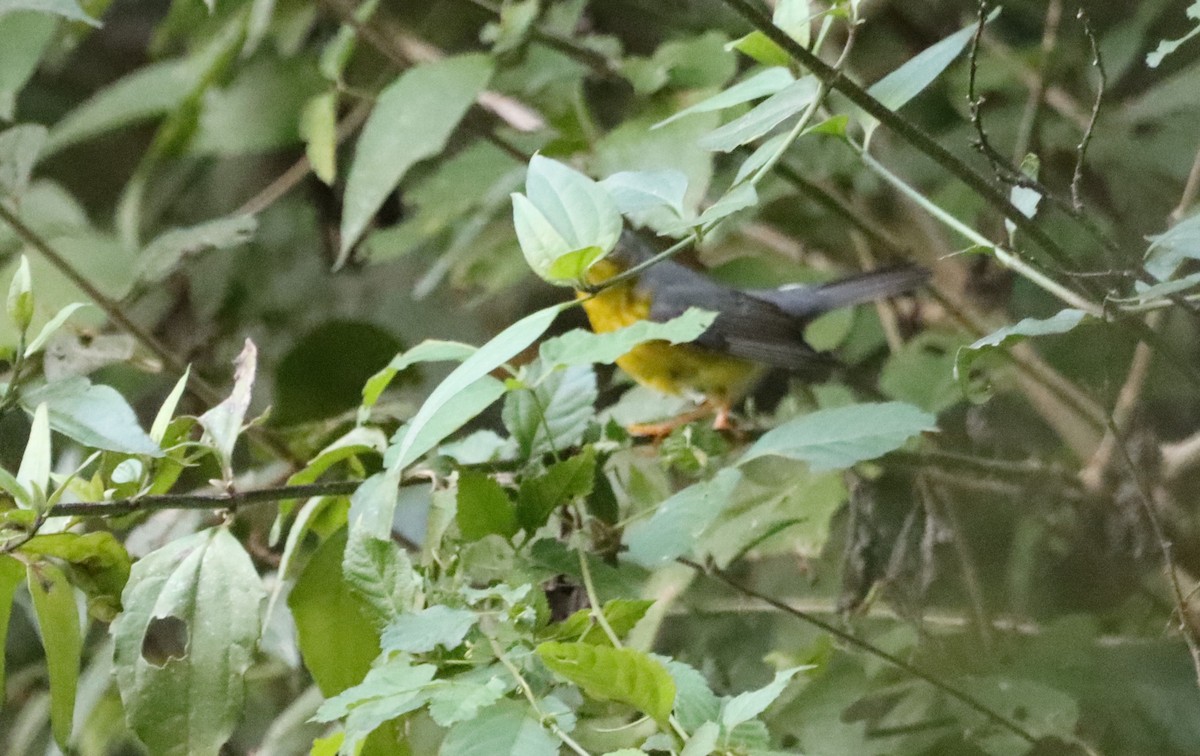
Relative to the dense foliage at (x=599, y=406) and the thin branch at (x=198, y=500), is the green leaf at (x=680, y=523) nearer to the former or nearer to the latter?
the dense foliage at (x=599, y=406)

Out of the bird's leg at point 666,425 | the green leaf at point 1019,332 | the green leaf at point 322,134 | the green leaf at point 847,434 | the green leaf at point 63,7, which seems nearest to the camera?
the green leaf at point 1019,332

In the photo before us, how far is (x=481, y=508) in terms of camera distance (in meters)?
0.79

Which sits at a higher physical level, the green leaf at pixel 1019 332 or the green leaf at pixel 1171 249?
the green leaf at pixel 1171 249

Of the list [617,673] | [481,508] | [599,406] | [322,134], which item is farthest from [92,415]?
[599,406]

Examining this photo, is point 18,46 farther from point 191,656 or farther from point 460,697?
point 460,697

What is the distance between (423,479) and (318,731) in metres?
0.50

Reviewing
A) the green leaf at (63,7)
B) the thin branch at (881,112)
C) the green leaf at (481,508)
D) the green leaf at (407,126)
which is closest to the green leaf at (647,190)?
the thin branch at (881,112)

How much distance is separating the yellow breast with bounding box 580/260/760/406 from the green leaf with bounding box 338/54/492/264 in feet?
1.40

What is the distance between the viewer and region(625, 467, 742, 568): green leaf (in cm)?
76

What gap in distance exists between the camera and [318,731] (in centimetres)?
128

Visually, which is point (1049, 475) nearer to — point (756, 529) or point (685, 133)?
point (756, 529)

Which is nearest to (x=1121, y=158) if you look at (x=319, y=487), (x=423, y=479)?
(x=423, y=479)

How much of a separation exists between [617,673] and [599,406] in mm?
1133

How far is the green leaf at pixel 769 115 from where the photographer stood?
0.72 meters
